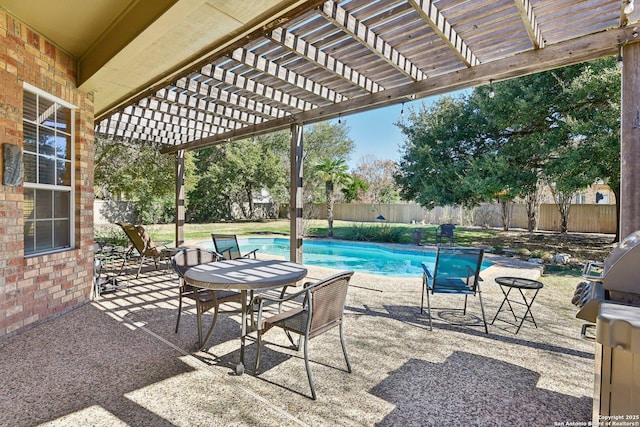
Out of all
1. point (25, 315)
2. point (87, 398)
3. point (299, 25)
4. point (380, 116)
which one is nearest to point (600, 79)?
point (299, 25)

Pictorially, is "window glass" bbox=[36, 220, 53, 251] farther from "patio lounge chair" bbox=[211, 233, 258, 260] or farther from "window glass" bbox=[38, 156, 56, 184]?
"patio lounge chair" bbox=[211, 233, 258, 260]

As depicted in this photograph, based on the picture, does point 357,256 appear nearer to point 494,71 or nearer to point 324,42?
point 494,71

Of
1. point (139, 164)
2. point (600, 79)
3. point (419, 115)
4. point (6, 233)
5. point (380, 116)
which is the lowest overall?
point (6, 233)

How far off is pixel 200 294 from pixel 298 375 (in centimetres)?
138

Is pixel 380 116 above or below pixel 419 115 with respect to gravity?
above

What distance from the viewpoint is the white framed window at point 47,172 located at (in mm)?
3717

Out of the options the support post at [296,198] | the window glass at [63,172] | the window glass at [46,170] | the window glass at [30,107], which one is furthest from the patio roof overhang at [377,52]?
the window glass at [46,170]

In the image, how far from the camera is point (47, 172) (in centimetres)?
405

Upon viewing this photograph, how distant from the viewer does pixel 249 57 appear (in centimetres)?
410

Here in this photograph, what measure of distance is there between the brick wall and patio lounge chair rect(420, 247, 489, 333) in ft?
14.4

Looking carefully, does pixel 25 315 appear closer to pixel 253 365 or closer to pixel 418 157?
pixel 253 365

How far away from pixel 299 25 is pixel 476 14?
69.1 inches

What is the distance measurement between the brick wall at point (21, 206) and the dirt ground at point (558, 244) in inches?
380

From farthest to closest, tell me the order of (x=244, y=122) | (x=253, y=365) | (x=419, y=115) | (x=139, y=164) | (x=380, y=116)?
(x=380, y=116) → (x=419, y=115) → (x=139, y=164) → (x=244, y=122) → (x=253, y=365)
